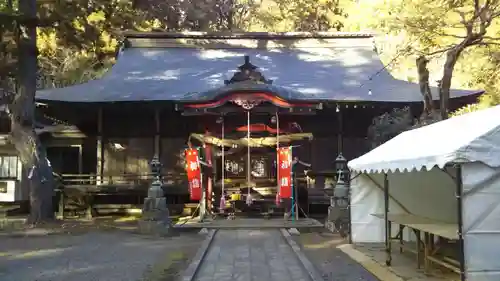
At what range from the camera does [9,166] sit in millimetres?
17828

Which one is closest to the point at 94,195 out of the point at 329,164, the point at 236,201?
the point at 236,201

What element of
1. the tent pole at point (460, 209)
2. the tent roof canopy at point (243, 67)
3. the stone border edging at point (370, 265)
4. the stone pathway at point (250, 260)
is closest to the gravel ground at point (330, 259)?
the stone border edging at point (370, 265)

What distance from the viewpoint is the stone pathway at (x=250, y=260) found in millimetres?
7715

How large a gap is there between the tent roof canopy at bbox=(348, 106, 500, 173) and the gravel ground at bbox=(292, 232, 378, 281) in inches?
67.2

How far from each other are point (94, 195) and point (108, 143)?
191cm

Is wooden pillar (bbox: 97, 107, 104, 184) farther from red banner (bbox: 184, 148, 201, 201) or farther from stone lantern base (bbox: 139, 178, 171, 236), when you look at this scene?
stone lantern base (bbox: 139, 178, 171, 236)

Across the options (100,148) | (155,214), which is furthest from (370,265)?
(100,148)

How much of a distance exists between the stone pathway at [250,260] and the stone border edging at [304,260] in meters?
0.08

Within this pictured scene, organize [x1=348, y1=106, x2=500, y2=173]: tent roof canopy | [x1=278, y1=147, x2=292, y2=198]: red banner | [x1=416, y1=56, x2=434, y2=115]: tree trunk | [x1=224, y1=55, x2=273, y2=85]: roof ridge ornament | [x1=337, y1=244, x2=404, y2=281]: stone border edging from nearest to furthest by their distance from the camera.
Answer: [x1=348, y1=106, x2=500, y2=173]: tent roof canopy < [x1=337, y1=244, x2=404, y2=281]: stone border edging < [x1=416, y1=56, x2=434, y2=115]: tree trunk < [x1=278, y1=147, x2=292, y2=198]: red banner < [x1=224, y1=55, x2=273, y2=85]: roof ridge ornament

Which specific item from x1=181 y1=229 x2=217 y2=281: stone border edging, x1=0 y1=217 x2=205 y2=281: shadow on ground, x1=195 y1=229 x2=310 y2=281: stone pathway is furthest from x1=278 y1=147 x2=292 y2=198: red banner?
x1=181 y1=229 x2=217 y2=281: stone border edging

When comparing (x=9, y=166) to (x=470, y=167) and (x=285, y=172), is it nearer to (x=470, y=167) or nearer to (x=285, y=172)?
(x=285, y=172)

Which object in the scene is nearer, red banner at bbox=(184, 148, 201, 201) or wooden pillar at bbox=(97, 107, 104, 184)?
red banner at bbox=(184, 148, 201, 201)

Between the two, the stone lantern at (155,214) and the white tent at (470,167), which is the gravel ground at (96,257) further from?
the white tent at (470,167)

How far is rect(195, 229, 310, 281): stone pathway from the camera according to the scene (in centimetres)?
771
